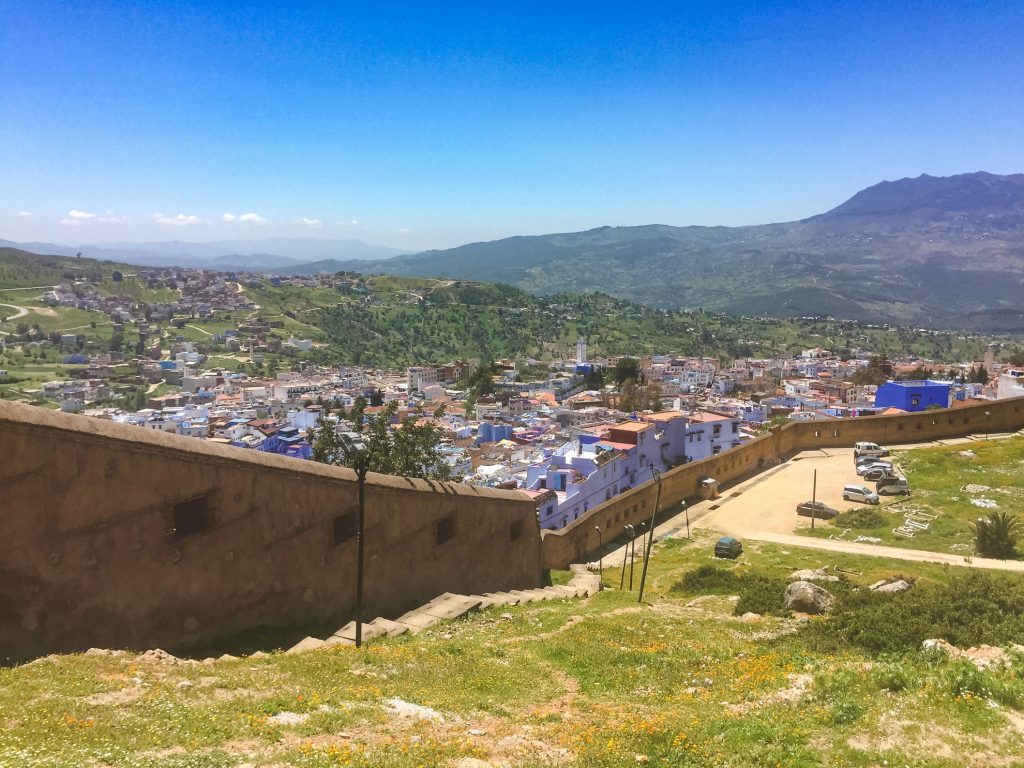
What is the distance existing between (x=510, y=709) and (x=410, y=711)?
1234 mm

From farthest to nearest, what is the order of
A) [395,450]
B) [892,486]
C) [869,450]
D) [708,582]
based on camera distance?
[869,450] → [892,486] → [395,450] → [708,582]

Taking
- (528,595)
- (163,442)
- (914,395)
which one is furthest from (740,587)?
(914,395)

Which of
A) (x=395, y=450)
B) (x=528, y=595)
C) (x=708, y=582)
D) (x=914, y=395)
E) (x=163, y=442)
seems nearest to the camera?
(x=163, y=442)

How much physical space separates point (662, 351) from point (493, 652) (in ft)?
552

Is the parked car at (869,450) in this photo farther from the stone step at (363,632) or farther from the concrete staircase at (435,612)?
the stone step at (363,632)

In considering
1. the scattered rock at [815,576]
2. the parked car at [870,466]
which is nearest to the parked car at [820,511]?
the parked car at [870,466]

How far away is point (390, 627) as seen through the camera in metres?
10.8

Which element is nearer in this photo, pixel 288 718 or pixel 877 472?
pixel 288 718

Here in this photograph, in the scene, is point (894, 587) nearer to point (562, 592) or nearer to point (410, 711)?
point (562, 592)

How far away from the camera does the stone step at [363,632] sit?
10.3m

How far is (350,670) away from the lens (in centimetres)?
818

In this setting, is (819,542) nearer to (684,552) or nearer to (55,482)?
(684,552)

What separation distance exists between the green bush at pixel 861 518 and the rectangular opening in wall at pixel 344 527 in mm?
19022

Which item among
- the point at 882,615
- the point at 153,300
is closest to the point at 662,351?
the point at 153,300
